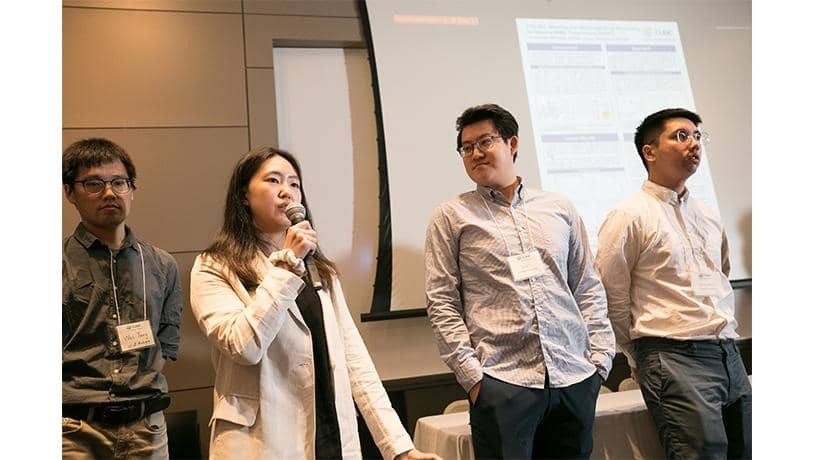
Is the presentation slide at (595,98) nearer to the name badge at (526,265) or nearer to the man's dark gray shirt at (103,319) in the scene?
the name badge at (526,265)

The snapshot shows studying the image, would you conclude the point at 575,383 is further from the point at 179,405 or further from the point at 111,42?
the point at 111,42

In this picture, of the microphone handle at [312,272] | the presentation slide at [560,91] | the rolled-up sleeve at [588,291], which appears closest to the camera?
the microphone handle at [312,272]

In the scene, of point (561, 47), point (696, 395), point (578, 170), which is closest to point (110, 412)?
point (696, 395)

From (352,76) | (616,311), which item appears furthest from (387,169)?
(616,311)

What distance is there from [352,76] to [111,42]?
1038 mm

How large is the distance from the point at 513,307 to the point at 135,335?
3.82 ft

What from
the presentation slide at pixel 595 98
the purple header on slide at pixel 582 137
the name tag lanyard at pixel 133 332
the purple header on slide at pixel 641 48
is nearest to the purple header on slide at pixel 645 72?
the presentation slide at pixel 595 98

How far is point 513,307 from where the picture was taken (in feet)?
7.72

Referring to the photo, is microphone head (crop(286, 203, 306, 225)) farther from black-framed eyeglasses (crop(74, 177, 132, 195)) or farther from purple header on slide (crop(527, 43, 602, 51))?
purple header on slide (crop(527, 43, 602, 51))

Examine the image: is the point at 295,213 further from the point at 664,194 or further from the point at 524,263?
the point at 664,194

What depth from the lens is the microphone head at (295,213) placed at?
1.90 meters

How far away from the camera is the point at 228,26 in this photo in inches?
124

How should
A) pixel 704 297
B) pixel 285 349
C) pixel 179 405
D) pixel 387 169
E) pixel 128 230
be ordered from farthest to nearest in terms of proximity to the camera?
pixel 387 169
pixel 179 405
pixel 704 297
pixel 128 230
pixel 285 349

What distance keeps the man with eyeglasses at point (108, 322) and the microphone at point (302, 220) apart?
0.57 meters
